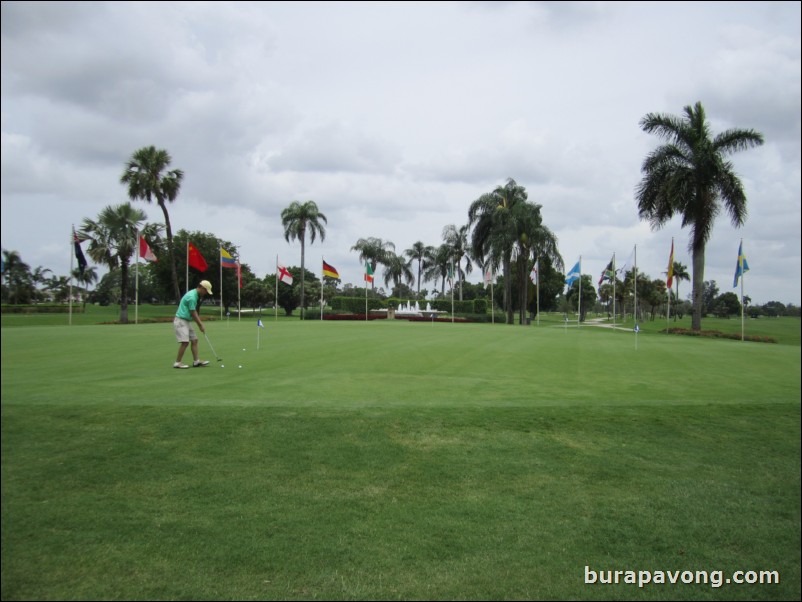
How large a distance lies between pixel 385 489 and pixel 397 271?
92.1 m

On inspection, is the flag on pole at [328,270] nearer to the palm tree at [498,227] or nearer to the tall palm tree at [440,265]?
the palm tree at [498,227]

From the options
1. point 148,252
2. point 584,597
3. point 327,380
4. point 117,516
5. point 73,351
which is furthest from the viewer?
point 148,252

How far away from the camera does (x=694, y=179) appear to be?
31.7 metres

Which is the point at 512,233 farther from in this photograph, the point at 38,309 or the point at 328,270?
the point at 38,309

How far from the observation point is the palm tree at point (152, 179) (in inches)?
2047

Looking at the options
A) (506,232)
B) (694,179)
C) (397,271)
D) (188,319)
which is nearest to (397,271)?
(397,271)

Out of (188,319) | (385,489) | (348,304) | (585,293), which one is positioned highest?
(585,293)

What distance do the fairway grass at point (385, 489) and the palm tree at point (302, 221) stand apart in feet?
208

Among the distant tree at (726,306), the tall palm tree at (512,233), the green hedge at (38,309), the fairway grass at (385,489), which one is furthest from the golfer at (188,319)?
the tall palm tree at (512,233)

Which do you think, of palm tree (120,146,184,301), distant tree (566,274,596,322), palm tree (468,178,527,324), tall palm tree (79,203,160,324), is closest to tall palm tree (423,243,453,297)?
palm tree (468,178,527,324)

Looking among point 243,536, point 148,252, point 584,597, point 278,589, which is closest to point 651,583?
point 584,597

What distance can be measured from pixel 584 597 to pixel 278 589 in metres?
2.35

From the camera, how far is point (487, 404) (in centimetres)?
849

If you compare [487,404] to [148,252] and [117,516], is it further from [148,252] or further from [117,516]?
[148,252]
